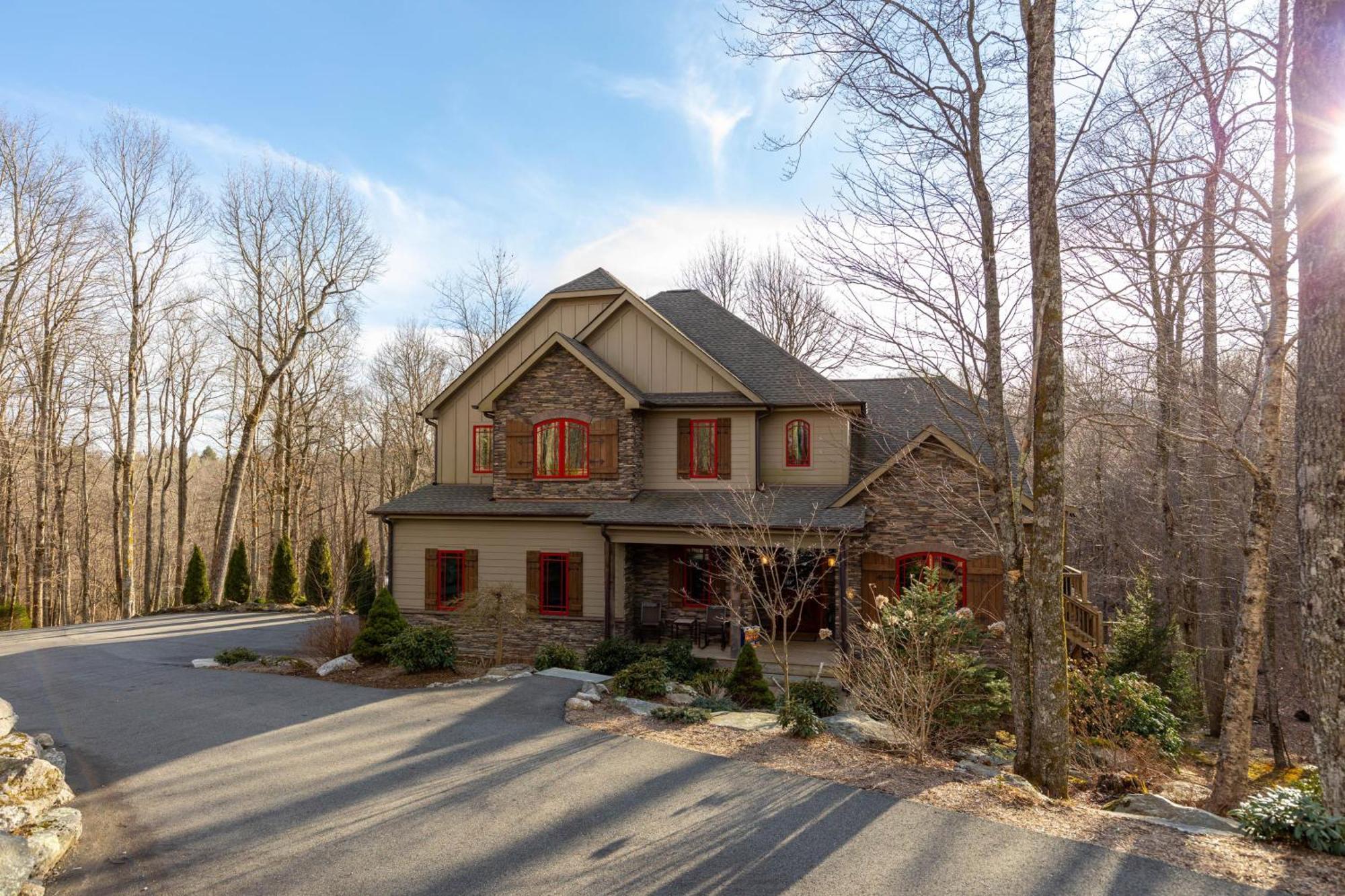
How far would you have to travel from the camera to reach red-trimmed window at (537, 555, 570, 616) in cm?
1639

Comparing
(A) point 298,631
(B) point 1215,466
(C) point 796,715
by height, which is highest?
(B) point 1215,466

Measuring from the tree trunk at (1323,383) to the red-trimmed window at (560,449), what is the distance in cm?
1320

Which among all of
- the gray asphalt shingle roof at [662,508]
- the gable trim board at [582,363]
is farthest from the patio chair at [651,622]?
the gable trim board at [582,363]

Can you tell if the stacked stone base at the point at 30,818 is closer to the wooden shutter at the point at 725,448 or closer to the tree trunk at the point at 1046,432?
the tree trunk at the point at 1046,432

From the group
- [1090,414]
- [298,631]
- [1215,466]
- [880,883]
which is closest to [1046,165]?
[1090,414]

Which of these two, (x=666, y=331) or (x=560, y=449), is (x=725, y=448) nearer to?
(x=666, y=331)

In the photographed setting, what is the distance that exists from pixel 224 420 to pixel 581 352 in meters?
23.3

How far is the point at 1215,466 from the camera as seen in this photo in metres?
15.0

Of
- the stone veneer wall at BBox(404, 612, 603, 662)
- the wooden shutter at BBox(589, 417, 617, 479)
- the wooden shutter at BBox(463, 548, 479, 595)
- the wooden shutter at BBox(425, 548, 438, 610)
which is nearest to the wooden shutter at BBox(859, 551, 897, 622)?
the stone veneer wall at BBox(404, 612, 603, 662)

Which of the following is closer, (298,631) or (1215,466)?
(1215,466)

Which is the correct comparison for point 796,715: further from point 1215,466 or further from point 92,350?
point 92,350

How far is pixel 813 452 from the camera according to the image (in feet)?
54.7

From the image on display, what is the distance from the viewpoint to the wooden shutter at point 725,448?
16.6 meters

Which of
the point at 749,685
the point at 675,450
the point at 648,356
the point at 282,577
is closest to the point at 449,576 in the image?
the point at 675,450
